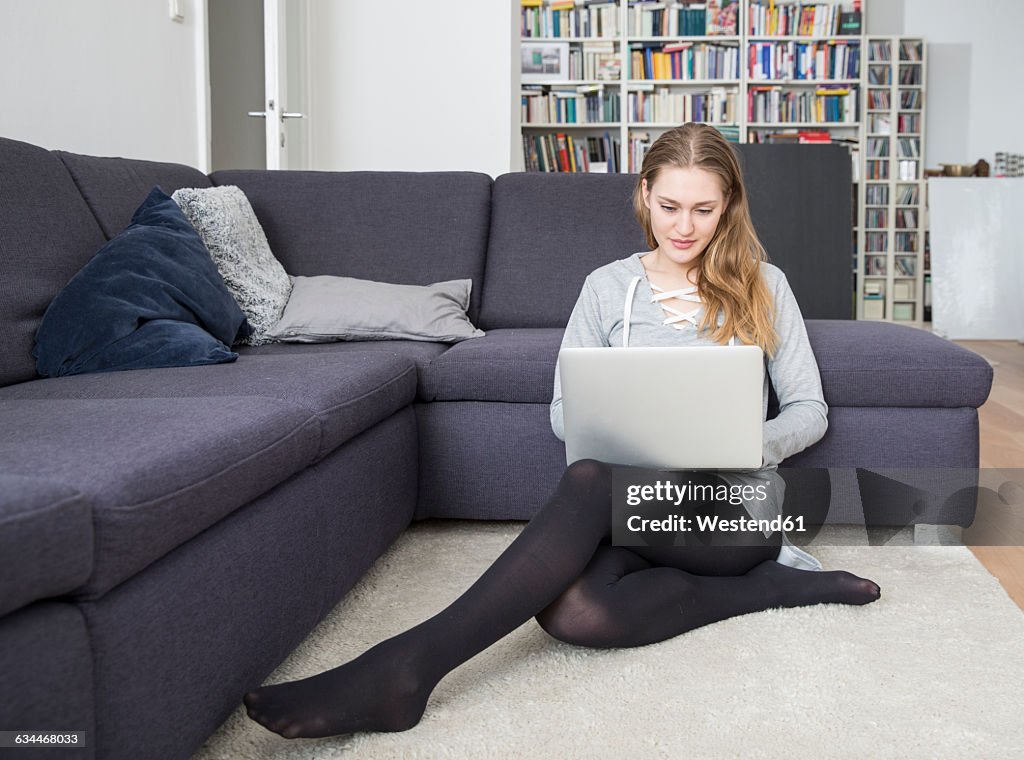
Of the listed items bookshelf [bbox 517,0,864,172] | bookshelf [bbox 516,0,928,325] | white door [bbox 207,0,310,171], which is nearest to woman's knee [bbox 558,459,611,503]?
white door [bbox 207,0,310,171]

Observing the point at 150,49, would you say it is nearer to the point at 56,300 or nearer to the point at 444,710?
the point at 56,300

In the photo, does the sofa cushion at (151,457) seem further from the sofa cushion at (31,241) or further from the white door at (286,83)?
the white door at (286,83)

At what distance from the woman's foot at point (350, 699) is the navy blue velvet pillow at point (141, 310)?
928 millimetres

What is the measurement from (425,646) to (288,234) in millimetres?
1888

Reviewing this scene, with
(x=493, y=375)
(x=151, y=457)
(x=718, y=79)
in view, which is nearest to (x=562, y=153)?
(x=718, y=79)

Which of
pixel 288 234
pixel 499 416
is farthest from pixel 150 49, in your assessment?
pixel 499 416

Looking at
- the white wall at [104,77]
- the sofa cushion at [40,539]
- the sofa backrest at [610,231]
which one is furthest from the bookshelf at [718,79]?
the sofa cushion at [40,539]

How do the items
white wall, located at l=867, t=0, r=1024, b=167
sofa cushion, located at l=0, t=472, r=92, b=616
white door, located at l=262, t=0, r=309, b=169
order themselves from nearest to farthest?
sofa cushion, located at l=0, t=472, r=92, b=616
white door, located at l=262, t=0, r=309, b=169
white wall, located at l=867, t=0, r=1024, b=167

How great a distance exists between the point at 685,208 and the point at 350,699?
3.26 ft

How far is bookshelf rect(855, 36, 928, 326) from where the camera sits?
7777 millimetres

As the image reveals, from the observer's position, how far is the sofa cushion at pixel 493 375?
223 cm

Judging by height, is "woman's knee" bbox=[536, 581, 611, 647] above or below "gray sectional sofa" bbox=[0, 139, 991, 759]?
below

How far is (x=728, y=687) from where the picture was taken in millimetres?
1471

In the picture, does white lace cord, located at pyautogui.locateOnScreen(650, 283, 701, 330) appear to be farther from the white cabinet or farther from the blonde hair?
the white cabinet
